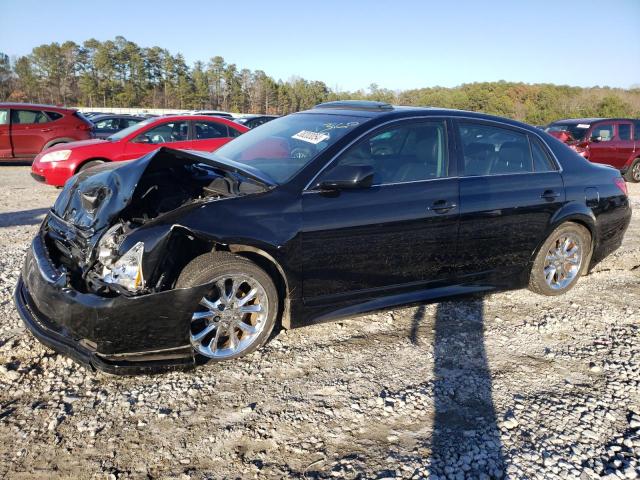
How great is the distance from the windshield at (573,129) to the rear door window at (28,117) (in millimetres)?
12521

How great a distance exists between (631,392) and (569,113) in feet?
138

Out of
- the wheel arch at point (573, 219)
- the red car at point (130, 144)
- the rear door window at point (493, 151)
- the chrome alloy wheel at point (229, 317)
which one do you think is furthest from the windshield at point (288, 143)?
the red car at point (130, 144)

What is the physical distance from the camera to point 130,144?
867 cm

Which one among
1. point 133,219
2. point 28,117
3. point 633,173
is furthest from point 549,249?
point 28,117

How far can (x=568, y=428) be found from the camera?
8.91 feet

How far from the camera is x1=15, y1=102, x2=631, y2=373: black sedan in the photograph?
9.48 ft

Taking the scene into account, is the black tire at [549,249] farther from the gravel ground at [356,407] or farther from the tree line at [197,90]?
the tree line at [197,90]

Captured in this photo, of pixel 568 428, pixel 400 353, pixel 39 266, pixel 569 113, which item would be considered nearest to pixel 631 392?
pixel 568 428

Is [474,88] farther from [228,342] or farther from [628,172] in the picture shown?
[228,342]

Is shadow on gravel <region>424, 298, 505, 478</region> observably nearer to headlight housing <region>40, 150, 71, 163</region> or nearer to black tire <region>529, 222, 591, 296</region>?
black tire <region>529, 222, 591, 296</region>

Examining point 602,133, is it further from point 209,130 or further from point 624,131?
point 209,130

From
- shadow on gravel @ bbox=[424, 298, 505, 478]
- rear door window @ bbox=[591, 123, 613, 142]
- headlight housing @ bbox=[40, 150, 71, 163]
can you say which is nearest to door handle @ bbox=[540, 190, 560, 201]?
shadow on gravel @ bbox=[424, 298, 505, 478]

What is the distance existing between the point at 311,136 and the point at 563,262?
8.87 feet

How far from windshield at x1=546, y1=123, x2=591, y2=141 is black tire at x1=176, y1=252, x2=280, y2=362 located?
11.7 metres
